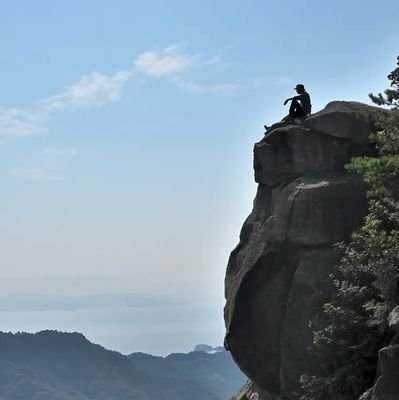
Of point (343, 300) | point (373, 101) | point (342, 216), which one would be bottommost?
point (343, 300)

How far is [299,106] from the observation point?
109 feet

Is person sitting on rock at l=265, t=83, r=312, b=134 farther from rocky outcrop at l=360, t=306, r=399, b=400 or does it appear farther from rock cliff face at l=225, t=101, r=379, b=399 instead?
rocky outcrop at l=360, t=306, r=399, b=400

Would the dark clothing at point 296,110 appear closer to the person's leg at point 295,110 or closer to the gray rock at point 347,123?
the person's leg at point 295,110

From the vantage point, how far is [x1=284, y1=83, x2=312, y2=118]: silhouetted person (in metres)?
33.0

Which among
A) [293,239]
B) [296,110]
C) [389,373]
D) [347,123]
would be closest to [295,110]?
[296,110]

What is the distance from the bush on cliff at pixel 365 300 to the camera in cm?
2302

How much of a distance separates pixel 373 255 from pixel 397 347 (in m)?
3.78

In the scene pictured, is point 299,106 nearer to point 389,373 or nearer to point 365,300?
point 365,300

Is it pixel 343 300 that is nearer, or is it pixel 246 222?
pixel 343 300

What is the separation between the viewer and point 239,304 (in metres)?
31.5

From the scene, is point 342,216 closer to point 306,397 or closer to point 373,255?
point 373,255

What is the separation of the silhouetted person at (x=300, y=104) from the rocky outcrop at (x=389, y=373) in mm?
13878

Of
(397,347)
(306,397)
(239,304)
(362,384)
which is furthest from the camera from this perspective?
(239,304)

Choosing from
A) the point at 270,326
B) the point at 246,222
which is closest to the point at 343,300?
the point at 270,326
